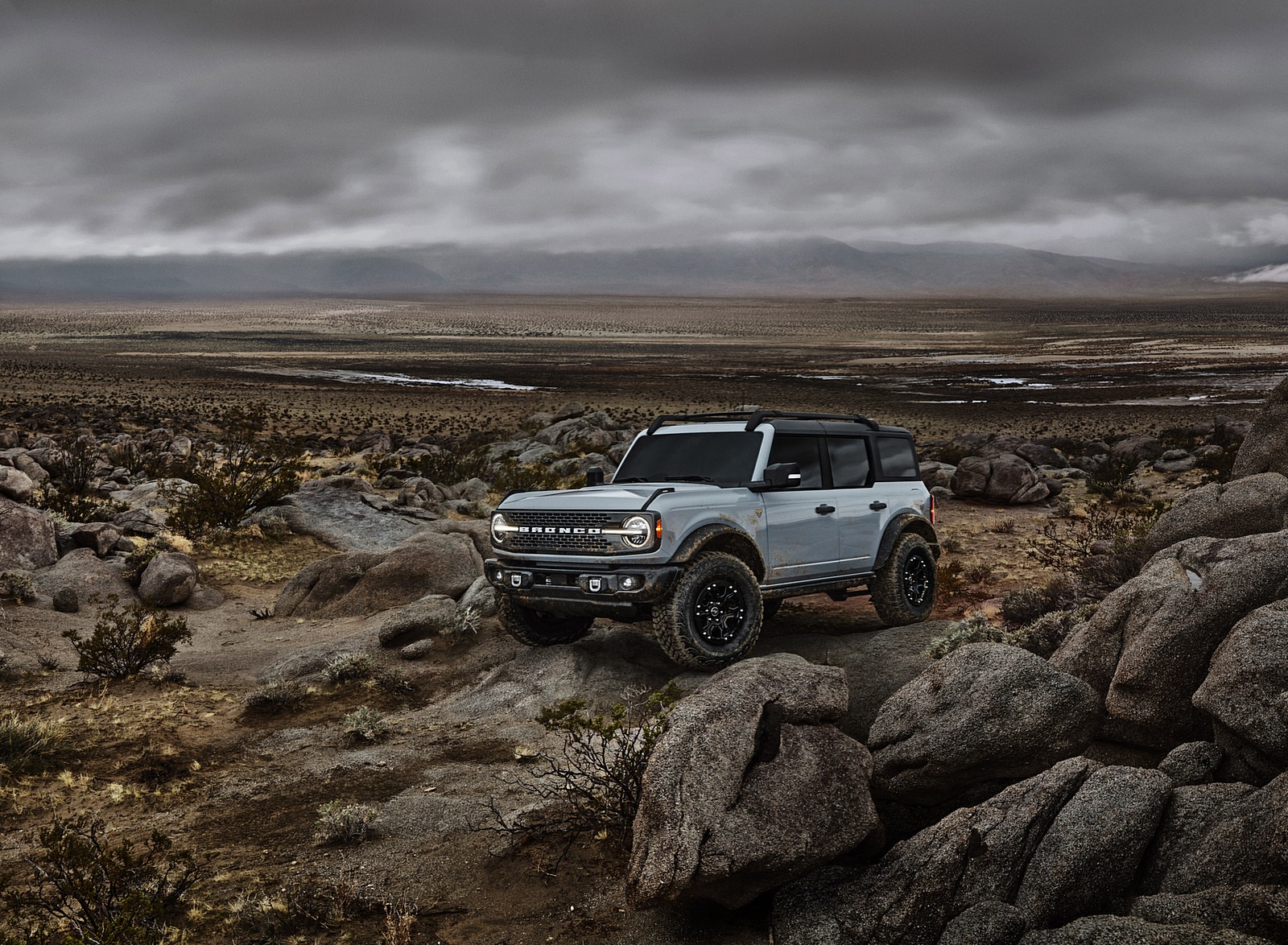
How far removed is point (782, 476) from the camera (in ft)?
30.9

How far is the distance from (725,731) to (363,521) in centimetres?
1474

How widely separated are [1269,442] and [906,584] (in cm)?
440

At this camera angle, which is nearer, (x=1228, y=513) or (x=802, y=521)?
(x=1228, y=513)

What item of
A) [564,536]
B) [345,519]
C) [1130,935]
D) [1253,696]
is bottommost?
[345,519]

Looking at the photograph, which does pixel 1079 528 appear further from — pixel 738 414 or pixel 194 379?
pixel 194 379

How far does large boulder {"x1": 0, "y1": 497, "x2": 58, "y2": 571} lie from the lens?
1409 centimetres

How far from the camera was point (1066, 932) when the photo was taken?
4246 millimetres

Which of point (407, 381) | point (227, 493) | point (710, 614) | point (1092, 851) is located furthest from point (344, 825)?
point (407, 381)

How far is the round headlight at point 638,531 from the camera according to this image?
28.5 feet

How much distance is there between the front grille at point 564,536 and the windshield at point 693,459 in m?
1.44

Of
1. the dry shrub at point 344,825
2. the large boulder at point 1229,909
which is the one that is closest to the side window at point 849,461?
the dry shrub at point 344,825

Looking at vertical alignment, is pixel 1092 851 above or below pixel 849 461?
below

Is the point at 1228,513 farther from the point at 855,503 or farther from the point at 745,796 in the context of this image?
the point at 745,796

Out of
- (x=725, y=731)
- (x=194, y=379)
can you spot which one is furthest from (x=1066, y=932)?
(x=194, y=379)
